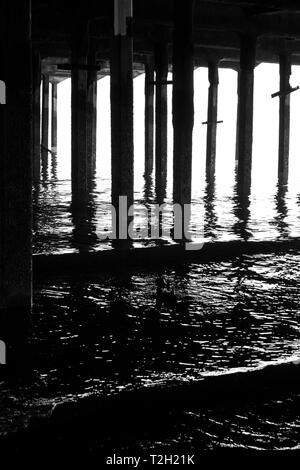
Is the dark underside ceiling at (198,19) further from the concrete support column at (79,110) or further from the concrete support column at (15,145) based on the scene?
the concrete support column at (15,145)

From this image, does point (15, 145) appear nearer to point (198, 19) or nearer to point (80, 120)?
point (80, 120)

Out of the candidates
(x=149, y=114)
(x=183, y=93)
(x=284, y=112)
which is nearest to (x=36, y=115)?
(x=149, y=114)

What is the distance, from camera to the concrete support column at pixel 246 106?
11.9 metres

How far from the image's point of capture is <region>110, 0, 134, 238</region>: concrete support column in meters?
6.79

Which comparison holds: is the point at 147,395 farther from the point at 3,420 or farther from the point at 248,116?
the point at 248,116

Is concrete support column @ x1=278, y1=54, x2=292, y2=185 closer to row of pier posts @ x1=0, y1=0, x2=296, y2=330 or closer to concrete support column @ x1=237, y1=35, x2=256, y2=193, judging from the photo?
row of pier posts @ x1=0, y1=0, x2=296, y2=330

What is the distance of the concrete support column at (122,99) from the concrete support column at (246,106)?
5122 mm

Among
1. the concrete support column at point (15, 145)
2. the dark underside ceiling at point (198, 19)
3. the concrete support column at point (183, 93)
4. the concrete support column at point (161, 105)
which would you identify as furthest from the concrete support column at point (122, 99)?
the concrete support column at point (161, 105)

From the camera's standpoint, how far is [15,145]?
14.2 feet

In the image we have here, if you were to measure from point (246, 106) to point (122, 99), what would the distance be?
5.48 meters

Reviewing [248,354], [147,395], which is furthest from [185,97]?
[147,395]

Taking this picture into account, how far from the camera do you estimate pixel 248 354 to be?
3635 mm

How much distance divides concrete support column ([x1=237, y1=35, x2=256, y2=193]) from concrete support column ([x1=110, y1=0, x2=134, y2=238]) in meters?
5.12

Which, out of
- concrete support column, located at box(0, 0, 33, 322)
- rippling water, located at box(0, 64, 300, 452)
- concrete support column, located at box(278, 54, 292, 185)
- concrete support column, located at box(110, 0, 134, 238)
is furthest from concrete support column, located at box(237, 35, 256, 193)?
concrete support column, located at box(0, 0, 33, 322)
